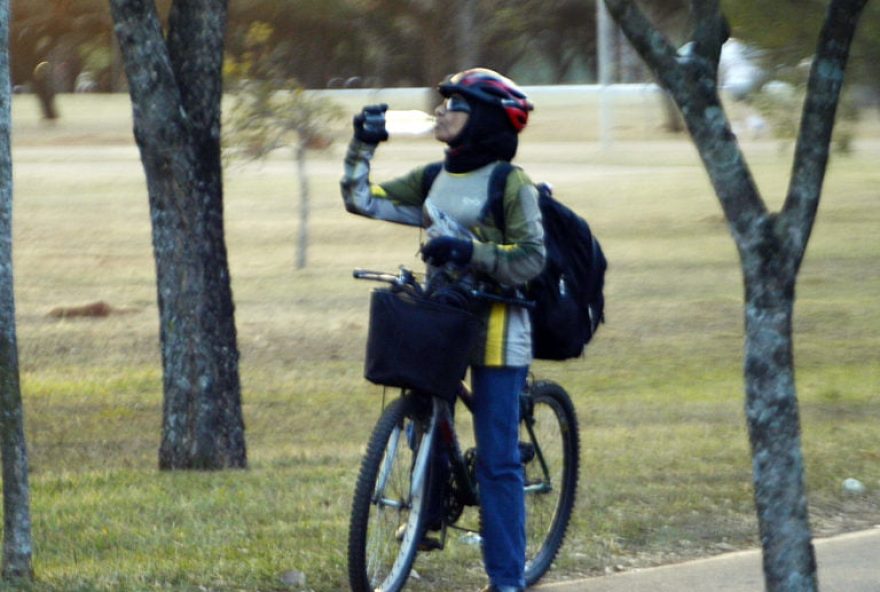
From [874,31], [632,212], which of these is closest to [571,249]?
[874,31]

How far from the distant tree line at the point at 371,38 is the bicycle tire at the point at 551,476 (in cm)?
2231

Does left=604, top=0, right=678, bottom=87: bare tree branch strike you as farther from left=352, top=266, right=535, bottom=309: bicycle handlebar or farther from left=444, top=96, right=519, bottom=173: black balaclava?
left=352, top=266, right=535, bottom=309: bicycle handlebar

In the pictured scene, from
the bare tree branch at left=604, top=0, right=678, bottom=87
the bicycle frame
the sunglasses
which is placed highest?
the bare tree branch at left=604, top=0, right=678, bottom=87

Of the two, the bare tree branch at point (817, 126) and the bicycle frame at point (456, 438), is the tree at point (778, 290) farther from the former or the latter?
the bicycle frame at point (456, 438)

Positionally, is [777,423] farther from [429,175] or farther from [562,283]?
[429,175]

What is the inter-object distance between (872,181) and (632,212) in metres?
6.62

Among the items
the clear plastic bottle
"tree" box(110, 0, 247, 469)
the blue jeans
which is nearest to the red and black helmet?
the clear plastic bottle

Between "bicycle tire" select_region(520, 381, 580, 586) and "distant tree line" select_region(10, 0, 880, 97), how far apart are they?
22.3 m

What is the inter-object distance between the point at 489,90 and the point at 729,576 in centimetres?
206

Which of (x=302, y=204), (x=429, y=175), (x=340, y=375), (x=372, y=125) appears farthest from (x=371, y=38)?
(x=372, y=125)

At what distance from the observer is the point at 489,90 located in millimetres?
5078

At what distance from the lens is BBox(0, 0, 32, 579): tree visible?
517 centimetres

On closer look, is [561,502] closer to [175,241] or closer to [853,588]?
[853,588]

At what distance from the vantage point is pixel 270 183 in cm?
3378
